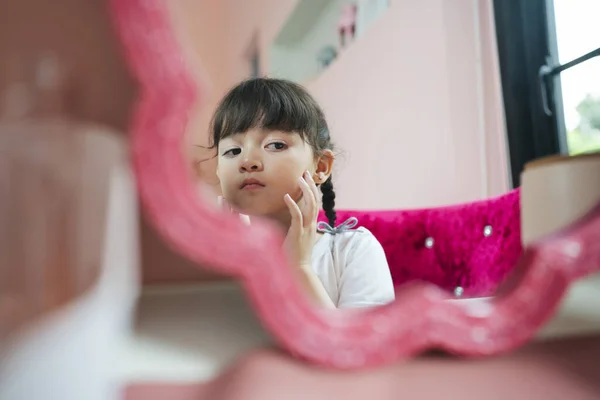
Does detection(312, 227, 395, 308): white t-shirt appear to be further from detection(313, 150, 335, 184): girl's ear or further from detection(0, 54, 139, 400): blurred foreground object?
detection(0, 54, 139, 400): blurred foreground object

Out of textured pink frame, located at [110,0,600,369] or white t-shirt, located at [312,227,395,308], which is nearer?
textured pink frame, located at [110,0,600,369]

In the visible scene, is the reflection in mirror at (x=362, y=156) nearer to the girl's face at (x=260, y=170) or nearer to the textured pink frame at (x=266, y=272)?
the girl's face at (x=260, y=170)

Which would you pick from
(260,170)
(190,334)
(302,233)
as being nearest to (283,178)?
(260,170)

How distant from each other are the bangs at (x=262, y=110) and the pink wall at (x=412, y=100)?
0.8 inches

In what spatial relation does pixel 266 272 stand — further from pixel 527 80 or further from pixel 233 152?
pixel 527 80

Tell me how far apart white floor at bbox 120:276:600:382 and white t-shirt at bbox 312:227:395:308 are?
0.19m

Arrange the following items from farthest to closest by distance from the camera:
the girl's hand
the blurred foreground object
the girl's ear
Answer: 1. the girl's ear
2. the girl's hand
3. the blurred foreground object

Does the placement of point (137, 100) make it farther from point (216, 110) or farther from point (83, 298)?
point (216, 110)

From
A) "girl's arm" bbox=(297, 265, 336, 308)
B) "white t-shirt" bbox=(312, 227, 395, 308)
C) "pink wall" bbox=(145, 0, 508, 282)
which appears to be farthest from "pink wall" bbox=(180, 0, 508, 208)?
"girl's arm" bbox=(297, 265, 336, 308)

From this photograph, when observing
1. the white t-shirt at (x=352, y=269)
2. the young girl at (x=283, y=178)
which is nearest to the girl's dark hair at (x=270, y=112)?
the young girl at (x=283, y=178)

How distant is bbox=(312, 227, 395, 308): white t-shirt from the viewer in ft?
1.44

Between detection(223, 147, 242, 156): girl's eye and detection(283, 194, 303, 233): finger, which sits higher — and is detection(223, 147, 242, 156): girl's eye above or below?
above

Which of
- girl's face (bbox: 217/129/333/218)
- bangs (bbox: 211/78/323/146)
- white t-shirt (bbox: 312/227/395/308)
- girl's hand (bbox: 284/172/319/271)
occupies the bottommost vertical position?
white t-shirt (bbox: 312/227/395/308)

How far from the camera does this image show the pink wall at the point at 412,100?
1.78 ft
